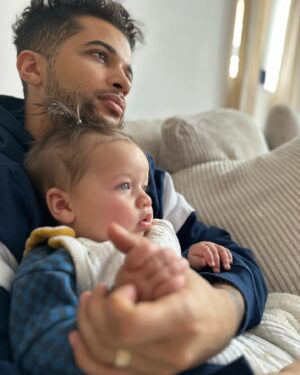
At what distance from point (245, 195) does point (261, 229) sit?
0.13 meters

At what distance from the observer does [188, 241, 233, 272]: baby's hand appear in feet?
2.57

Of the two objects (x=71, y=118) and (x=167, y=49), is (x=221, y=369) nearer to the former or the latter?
(x=71, y=118)

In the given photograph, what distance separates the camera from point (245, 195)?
1.14 meters

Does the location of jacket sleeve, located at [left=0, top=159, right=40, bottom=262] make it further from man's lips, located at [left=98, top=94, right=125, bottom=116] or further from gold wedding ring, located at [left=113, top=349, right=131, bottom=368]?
gold wedding ring, located at [left=113, top=349, right=131, bottom=368]

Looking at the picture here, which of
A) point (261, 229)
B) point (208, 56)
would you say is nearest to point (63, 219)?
point (261, 229)

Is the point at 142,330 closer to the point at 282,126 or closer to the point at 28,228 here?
the point at 28,228

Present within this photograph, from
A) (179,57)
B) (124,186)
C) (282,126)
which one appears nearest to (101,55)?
(124,186)

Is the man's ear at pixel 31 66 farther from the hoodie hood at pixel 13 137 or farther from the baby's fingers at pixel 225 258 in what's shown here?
the baby's fingers at pixel 225 258

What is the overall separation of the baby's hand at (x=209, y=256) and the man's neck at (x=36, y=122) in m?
0.43

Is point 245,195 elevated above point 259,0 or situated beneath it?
situated beneath

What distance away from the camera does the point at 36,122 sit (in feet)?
3.25

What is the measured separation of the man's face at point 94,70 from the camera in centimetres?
93

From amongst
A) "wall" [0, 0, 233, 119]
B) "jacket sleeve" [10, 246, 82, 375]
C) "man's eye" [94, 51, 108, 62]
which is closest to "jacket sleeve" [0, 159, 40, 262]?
"jacket sleeve" [10, 246, 82, 375]

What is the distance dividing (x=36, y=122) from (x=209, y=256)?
0.51 metres
